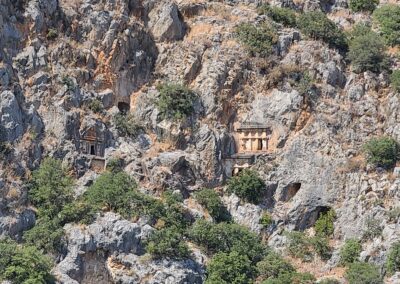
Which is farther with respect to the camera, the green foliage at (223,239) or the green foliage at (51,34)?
the green foliage at (51,34)

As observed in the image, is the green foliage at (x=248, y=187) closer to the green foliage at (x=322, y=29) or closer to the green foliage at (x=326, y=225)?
the green foliage at (x=326, y=225)

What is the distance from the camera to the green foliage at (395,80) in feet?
218

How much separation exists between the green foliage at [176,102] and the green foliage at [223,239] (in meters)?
7.92

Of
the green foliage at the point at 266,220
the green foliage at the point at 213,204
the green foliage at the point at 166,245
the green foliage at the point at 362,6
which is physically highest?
the green foliage at the point at 362,6

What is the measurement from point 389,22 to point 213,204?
20.2 m

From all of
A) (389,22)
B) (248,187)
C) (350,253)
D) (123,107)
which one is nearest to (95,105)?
(123,107)

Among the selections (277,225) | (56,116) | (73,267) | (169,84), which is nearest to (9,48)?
(56,116)

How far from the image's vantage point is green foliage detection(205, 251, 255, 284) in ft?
186

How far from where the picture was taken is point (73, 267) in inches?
2194

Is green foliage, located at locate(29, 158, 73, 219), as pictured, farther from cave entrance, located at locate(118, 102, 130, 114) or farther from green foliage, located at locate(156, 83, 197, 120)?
green foliage, located at locate(156, 83, 197, 120)

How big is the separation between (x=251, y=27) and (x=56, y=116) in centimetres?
1460

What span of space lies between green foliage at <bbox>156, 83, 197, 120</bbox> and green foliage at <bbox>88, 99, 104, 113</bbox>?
3.60 metres

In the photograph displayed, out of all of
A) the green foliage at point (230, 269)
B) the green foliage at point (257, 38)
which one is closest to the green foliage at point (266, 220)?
the green foliage at point (230, 269)

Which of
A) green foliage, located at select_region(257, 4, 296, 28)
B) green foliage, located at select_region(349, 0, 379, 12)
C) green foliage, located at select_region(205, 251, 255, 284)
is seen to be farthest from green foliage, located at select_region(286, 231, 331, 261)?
green foliage, located at select_region(349, 0, 379, 12)
